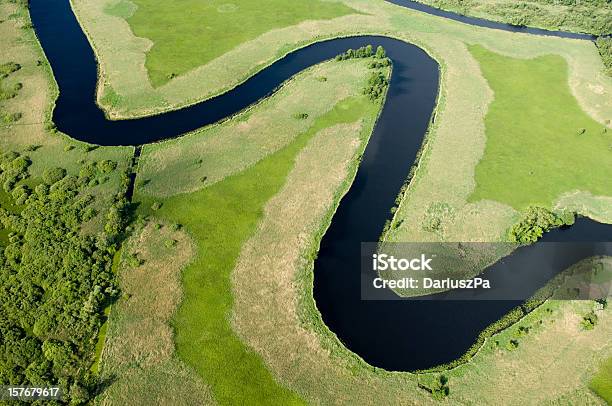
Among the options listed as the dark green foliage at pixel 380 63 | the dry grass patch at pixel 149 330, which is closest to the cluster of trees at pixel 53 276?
the dry grass patch at pixel 149 330

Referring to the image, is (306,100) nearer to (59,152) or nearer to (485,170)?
(485,170)

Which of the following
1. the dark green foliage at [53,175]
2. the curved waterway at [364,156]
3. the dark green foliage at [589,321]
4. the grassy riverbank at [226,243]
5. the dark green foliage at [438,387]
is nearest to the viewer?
the dark green foliage at [438,387]

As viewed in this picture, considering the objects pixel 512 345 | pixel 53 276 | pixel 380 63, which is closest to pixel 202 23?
pixel 380 63

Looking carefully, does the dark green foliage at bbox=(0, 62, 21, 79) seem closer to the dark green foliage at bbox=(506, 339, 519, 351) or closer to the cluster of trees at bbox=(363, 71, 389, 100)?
the cluster of trees at bbox=(363, 71, 389, 100)

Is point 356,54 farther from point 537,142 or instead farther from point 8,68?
A: point 8,68

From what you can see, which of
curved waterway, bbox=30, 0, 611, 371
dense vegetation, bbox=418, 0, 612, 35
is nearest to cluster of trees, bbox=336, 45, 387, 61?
curved waterway, bbox=30, 0, 611, 371

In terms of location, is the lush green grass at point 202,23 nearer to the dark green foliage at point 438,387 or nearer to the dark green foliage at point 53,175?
the dark green foliage at point 53,175

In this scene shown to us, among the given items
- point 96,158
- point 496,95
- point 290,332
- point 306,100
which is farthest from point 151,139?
point 496,95
